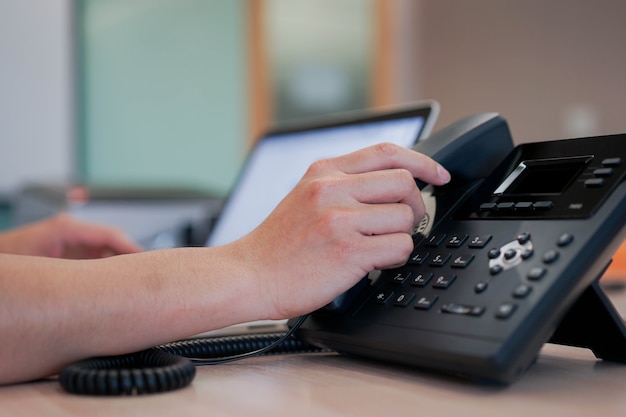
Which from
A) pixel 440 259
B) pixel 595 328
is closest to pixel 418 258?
pixel 440 259

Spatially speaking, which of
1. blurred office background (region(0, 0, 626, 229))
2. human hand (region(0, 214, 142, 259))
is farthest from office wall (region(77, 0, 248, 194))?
human hand (region(0, 214, 142, 259))

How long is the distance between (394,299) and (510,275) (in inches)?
3.8

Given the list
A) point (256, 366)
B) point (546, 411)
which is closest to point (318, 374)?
point (256, 366)

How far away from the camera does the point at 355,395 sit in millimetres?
451

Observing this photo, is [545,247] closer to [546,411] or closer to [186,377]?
[546,411]

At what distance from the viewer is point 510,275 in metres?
0.48

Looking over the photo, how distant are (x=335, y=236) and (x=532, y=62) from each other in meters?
3.05

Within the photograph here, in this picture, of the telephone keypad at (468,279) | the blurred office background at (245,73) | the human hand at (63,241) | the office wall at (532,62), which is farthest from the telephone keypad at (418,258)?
the blurred office background at (245,73)

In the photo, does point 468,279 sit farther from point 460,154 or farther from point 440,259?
point 460,154

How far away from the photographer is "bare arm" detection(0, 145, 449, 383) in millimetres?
500

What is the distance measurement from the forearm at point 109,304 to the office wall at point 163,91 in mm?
2912

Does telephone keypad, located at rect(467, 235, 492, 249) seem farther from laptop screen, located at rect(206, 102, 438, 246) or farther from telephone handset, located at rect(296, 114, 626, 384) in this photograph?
laptop screen, located at rect(206, 102, 438, 246)

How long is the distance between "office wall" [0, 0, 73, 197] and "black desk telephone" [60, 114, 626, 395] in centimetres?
254

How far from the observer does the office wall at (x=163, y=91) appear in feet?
11.5
